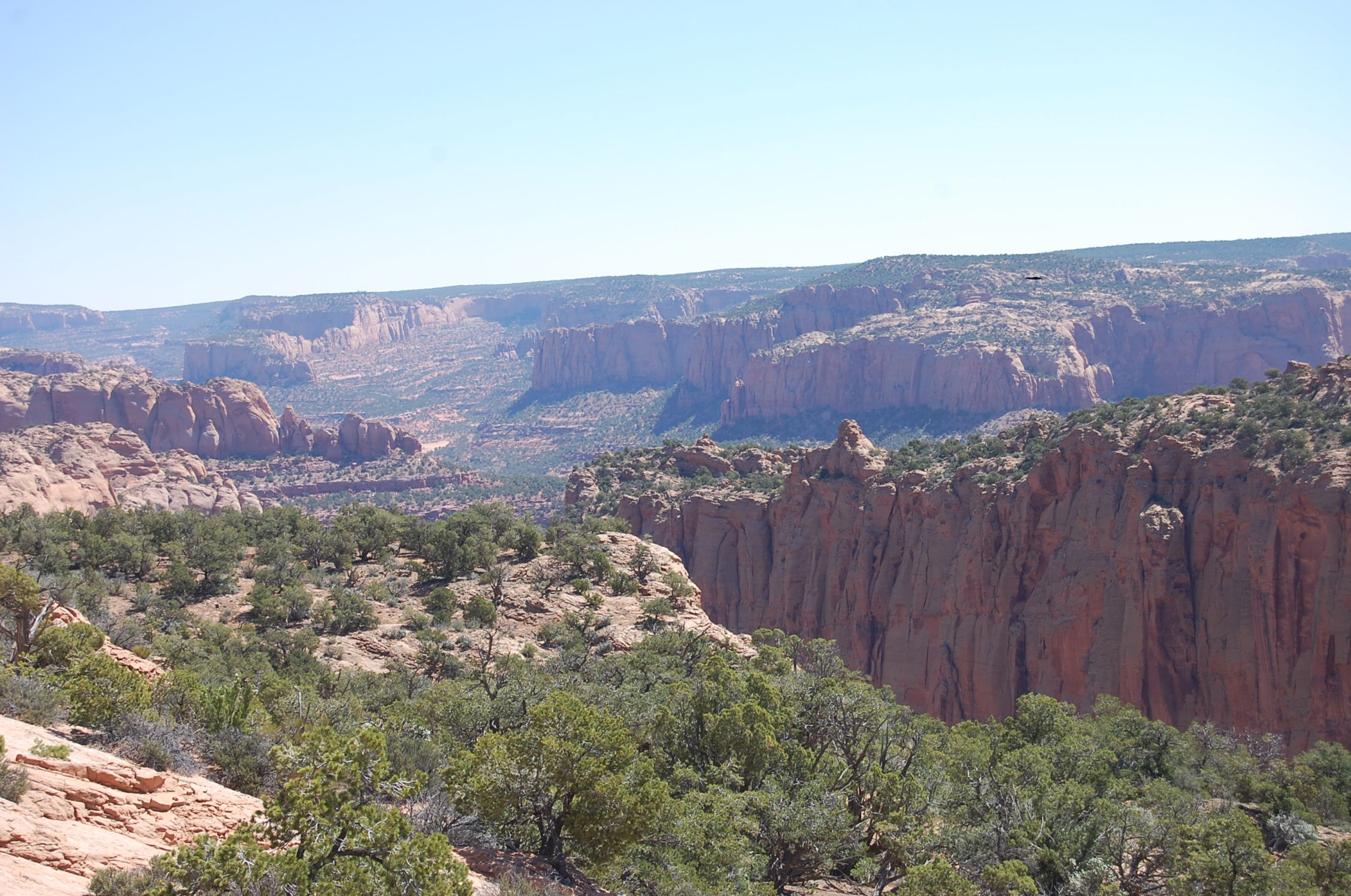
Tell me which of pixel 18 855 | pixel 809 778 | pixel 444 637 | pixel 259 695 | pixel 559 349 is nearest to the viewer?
pixel 18 855

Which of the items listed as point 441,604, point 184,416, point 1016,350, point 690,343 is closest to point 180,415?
point 184,416

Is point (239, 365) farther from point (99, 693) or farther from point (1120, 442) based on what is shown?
point (99, 693)

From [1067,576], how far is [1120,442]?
6.50 meters

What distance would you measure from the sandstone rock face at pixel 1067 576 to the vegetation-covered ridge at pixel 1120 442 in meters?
0.88

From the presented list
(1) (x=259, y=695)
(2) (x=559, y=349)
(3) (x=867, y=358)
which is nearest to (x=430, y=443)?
(2) (x=559, y=349)

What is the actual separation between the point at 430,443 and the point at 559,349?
3521 centimetres

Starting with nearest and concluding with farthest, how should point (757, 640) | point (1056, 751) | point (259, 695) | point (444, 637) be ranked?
point (259, 695) → point (1056, 751) → point (444, 637) → point (757, 640)

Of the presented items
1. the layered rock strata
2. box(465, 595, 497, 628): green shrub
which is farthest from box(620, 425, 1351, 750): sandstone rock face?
the layered rock strata

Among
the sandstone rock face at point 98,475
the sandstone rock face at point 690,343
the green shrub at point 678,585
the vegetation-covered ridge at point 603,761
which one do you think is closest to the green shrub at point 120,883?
the vegetation-covered ridge at point 603,761

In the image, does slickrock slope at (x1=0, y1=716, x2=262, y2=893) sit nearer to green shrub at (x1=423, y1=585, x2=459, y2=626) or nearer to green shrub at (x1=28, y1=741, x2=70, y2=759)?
green shrub at (x1=28, y1=741, x2=70, y2=759)

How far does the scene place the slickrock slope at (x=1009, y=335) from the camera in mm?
100375

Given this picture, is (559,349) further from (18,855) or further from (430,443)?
(18,855)

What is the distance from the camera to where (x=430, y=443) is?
142 m

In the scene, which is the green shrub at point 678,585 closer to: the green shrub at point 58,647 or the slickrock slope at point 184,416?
the green shrub at point 58,647
